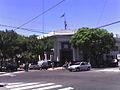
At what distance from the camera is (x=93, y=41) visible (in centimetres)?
6600

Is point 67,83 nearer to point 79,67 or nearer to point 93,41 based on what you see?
point 79,67

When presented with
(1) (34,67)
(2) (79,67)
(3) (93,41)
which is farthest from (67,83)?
(1) (34,67)

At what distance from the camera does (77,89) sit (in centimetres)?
2208

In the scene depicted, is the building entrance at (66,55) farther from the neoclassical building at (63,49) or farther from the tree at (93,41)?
the tree at (93,41)

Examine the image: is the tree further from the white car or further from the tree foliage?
the white car

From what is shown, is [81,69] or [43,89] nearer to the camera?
[43,89]

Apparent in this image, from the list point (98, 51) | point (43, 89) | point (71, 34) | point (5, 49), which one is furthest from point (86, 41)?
point (43, 89)

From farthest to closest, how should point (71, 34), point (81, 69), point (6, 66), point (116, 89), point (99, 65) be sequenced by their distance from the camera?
point (71, 34) → point (99, 65) → point (6, 66) → point (81, 69) → point (116, 89)

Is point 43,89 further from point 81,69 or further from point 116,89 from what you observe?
point 81,69

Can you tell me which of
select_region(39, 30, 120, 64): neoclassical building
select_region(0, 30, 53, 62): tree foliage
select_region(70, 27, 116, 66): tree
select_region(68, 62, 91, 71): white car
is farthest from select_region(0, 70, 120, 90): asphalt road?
select_region(39, 30, 120, 64): neoclassical building

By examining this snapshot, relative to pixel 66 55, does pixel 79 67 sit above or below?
below

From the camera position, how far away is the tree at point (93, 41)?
66.3 metres

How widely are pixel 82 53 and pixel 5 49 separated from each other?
50.9ft

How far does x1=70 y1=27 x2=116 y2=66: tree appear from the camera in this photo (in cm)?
6631
